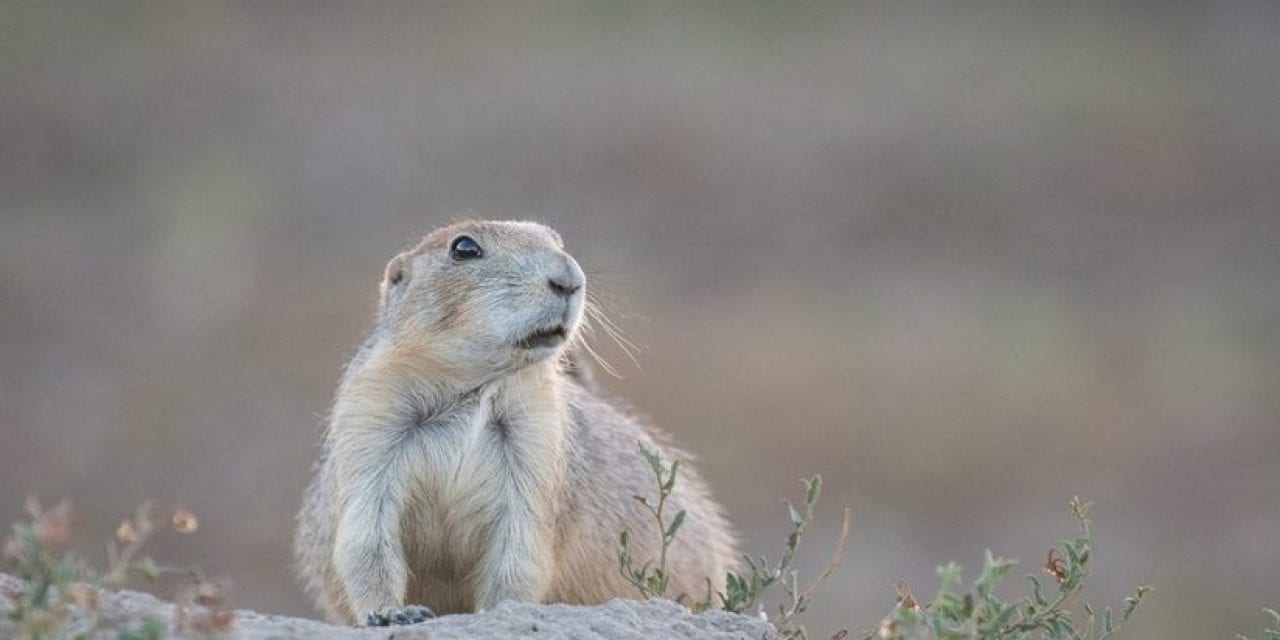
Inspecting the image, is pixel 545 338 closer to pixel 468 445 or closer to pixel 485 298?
pixel 485 298

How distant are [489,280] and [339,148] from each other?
1774 cm

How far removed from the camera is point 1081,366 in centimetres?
2098

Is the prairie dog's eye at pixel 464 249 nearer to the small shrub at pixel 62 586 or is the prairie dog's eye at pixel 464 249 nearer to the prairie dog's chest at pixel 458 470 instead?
the prairie dog's chest at pixel 458 470

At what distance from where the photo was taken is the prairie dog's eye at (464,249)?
8.13 meters

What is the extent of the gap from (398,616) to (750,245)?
16.7 metres

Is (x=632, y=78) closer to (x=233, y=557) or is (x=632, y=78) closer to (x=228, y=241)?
(x=228, y=241)

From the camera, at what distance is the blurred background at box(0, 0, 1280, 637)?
62.6 feet

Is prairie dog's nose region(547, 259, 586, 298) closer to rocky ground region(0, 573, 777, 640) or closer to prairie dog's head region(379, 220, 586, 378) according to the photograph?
prairie dog's head region(379, 220, 586, 378)

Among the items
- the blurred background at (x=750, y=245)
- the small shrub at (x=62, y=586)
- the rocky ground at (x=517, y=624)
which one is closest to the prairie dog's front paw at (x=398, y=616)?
the rocky ground at (x=517, y=624)

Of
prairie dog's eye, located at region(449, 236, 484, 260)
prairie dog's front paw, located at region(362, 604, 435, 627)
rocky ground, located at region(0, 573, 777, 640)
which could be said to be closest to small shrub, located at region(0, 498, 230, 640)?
rocky ground, located at region(0, 573, 777, 640)

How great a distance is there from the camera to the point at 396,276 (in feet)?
28.1

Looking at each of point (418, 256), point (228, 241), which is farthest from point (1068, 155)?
point (418, 256)

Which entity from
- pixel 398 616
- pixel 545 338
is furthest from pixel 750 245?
pixel 398 616

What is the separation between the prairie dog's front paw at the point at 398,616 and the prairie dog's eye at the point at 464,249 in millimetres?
1562
